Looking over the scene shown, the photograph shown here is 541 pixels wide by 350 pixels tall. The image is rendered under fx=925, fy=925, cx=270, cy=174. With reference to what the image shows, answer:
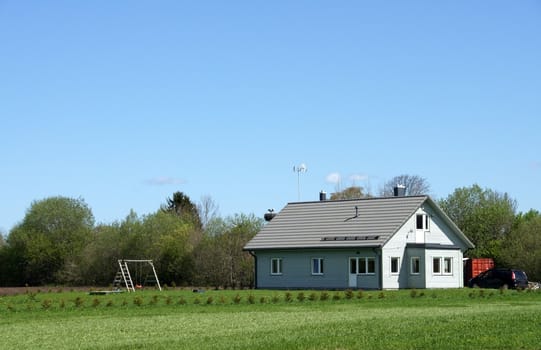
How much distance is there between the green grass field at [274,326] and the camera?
1758 centimetres

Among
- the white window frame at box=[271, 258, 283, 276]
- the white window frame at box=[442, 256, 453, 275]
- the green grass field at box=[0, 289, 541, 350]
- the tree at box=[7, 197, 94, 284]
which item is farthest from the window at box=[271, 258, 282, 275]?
the tree at box=[7, 197, 94, 284]

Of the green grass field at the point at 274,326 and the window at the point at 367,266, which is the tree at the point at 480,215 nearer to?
the window at the point at 367,266

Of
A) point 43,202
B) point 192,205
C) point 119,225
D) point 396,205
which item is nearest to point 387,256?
point 396,205

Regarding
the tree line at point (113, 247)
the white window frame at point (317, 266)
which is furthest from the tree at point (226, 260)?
the white window frame at point (317, 266)

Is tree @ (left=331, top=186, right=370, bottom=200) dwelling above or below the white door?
above

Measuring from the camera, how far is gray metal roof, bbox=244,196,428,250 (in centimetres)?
4978

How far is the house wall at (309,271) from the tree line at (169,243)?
482 centimetres

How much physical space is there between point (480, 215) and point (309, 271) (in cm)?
2428

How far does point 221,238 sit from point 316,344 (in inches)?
1727

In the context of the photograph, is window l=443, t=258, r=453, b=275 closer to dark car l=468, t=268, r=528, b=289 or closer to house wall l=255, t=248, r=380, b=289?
dark car l=468, t=268, r=528, b=289

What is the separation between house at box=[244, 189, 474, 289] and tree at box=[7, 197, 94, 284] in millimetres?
23929

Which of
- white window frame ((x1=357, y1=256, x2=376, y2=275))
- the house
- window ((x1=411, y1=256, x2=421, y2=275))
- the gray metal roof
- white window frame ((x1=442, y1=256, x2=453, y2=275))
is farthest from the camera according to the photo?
white window frame ((x1=442, y1=256, x2=453, y2=275))

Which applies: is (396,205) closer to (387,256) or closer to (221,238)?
(387,256)

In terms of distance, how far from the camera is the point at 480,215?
70.9 meters
